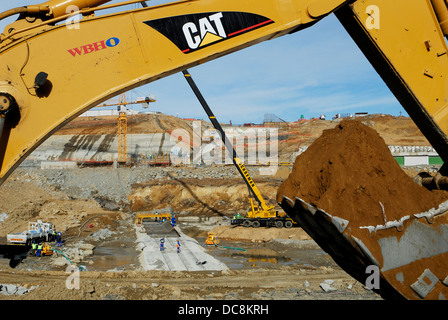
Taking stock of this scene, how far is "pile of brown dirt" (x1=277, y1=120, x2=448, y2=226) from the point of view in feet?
13.1

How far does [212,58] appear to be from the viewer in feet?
14.5

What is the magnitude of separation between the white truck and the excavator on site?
18.5m

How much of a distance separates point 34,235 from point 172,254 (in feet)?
28.6

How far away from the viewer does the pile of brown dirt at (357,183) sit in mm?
4004

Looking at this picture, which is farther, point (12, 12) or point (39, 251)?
point (39, 251)

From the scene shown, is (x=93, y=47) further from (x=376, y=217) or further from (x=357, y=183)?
(x=376, y=217)

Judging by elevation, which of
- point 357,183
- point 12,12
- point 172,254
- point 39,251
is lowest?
point 172,254

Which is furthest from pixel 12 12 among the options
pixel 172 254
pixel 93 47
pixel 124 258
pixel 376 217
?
pixel 124 258

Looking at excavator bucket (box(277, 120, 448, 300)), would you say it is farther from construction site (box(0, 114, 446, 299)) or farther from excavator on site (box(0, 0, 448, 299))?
construction site (box(0, 114, 446, 299))

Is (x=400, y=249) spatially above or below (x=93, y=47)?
below

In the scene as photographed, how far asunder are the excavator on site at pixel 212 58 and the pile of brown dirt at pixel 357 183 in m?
0.16

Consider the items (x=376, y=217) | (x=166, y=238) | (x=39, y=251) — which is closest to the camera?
(x=376, y=217)

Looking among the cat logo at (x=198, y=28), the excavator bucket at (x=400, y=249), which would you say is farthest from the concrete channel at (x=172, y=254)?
the cat logo at (x=198, y=28)

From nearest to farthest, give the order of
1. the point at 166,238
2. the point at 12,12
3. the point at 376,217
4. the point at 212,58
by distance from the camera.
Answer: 1. the point at 376,217
2. the point at 12,12
3. the point at 212,58
4. the point at 166,238
